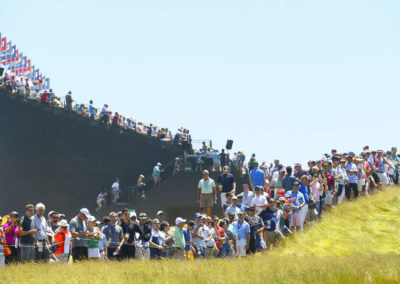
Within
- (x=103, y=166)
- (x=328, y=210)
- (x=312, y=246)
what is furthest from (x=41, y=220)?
(x=103, y=166)

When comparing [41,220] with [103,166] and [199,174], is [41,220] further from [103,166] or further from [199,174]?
[103,166]

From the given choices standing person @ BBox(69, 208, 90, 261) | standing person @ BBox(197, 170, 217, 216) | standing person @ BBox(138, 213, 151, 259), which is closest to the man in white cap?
standing person @ BBox(138, 213, 151, 259)

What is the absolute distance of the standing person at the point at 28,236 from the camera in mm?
16594

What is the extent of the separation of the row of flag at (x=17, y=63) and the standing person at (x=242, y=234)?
2708 centimetres

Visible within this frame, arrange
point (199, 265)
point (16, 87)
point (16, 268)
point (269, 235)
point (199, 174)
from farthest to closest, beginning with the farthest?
point (16, 87) → point (199, 174) → point (269, 235) → point (199, 265) → point (16, 268)

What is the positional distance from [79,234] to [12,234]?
152 centimetres

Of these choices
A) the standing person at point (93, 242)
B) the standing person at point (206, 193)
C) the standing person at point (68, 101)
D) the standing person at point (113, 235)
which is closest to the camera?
the standing person at point (93, 242)

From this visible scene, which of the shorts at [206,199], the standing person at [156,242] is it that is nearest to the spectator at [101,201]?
the shorts at [206,199]

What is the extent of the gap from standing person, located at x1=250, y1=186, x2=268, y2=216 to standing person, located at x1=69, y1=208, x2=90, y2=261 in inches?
197

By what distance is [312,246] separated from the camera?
72.2 ft

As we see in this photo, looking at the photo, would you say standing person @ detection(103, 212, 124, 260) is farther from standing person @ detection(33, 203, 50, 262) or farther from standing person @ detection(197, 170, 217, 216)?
standing person @ detection(197, 170, 217, 216)

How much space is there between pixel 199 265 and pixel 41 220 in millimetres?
3462

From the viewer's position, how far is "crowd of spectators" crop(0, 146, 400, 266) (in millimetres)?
16953

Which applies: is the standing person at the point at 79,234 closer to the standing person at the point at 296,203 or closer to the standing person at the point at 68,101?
the standing person at the point at 296,203
